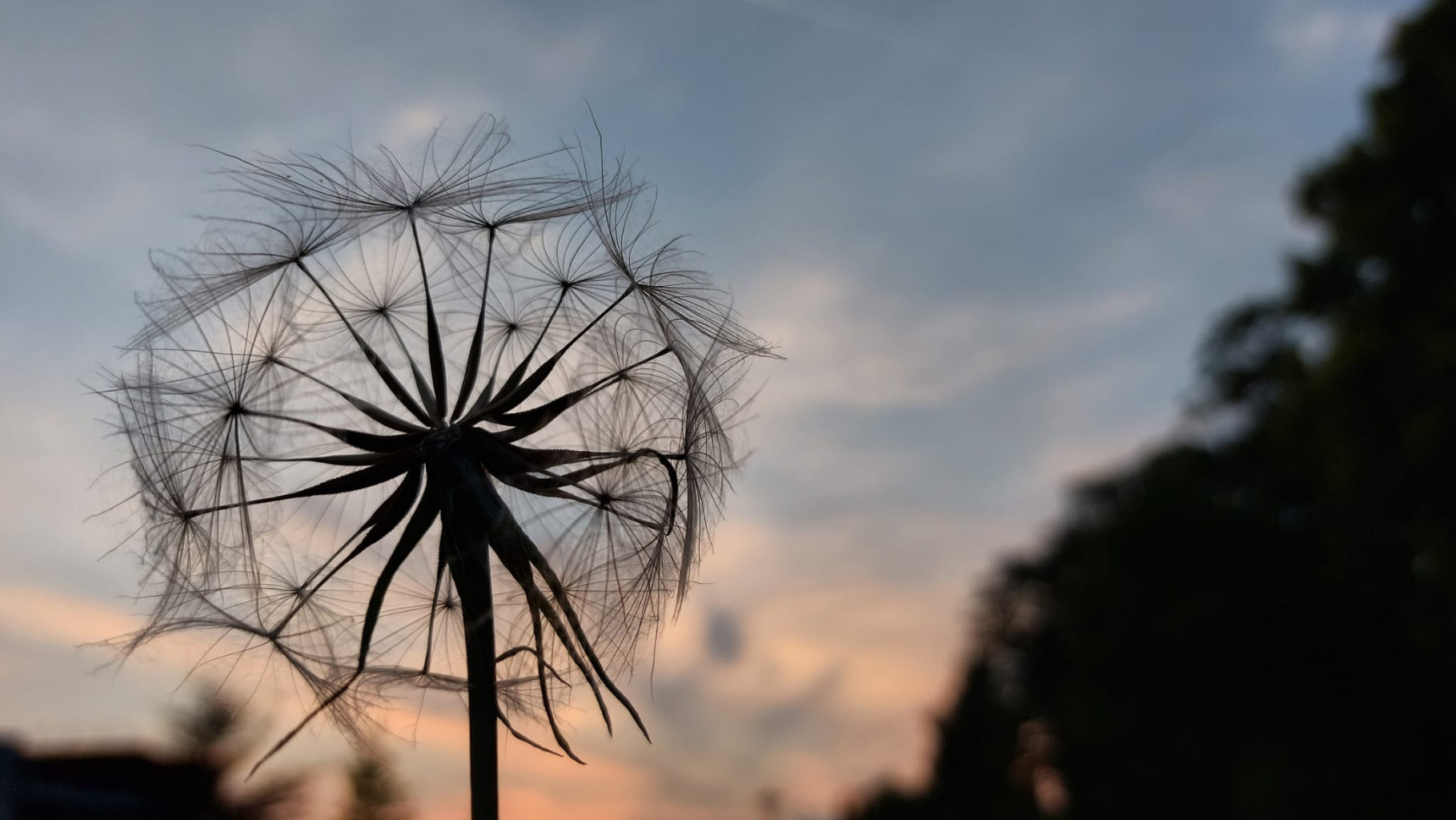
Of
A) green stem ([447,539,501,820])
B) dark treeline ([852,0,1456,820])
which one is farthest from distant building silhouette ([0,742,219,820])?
dark treeline ([852,0,1456,820])

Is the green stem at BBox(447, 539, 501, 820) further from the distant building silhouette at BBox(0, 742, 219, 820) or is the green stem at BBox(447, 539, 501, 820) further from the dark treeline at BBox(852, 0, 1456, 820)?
the dark treeline at BBox(852, 0, 1456, 820)

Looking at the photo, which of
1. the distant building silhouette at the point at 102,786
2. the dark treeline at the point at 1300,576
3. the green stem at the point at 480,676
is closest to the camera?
the green stem at the point at 480,676

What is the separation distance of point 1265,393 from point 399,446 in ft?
126

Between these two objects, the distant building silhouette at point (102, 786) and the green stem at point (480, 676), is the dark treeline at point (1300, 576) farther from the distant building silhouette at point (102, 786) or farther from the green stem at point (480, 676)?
the green stem at point (480, 676)

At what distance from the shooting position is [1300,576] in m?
39.4

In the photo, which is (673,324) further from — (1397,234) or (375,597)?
(1397,234)

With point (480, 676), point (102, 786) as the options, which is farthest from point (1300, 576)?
point (480, 676)

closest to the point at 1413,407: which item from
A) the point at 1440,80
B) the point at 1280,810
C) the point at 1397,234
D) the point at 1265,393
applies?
the point at 1397,234

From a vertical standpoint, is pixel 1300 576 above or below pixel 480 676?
above

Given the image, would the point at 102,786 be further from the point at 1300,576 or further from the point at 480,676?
the point at 1300,576

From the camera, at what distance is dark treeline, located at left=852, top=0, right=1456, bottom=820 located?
26.3 meters

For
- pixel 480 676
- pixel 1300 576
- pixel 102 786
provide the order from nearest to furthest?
pixel 480 676 → pixel 102 786 → pixel 1300 576

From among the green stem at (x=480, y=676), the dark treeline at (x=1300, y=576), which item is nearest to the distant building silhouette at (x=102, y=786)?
the green stem at (x=480, y=676)

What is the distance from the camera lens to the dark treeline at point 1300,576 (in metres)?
26.3
